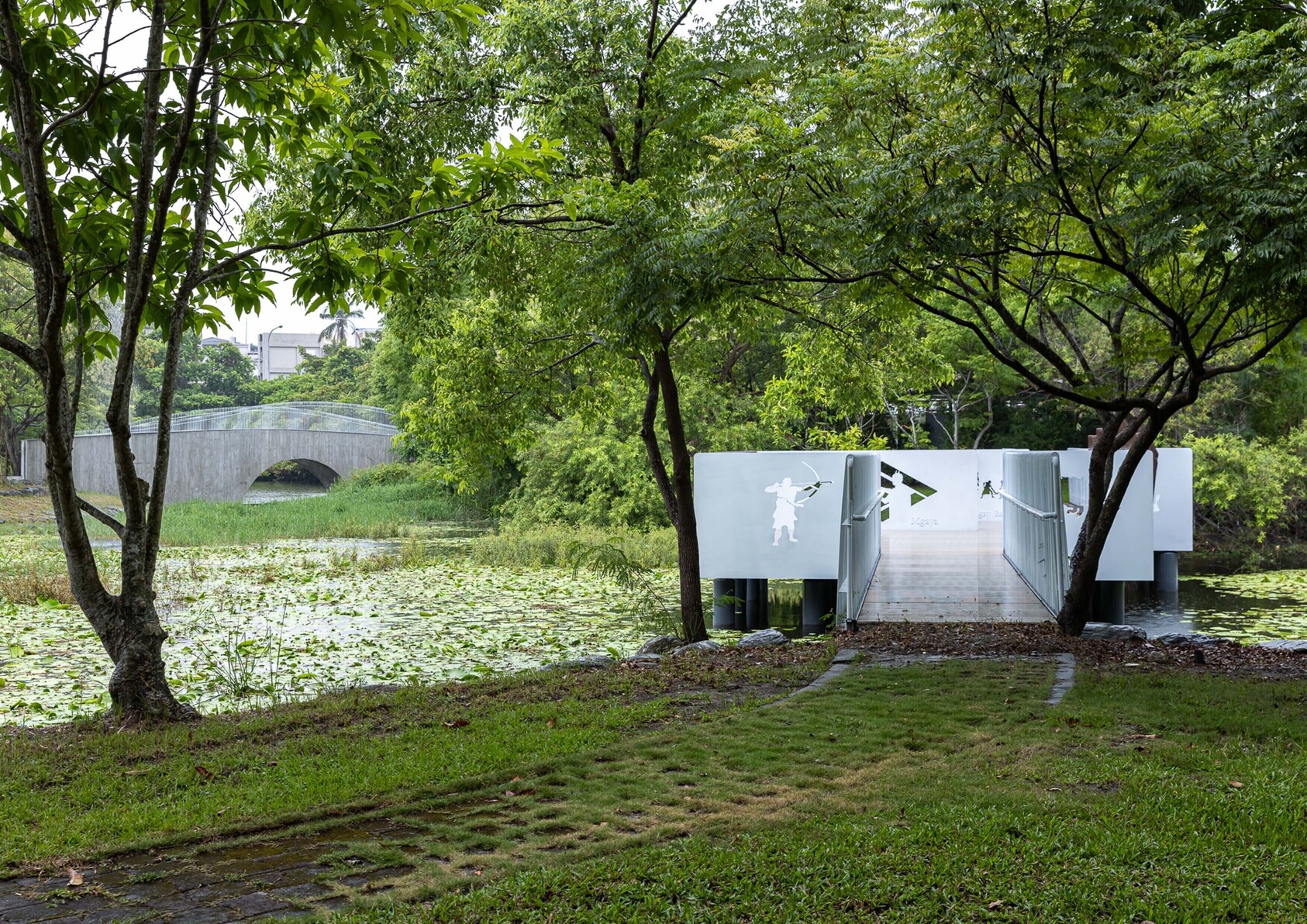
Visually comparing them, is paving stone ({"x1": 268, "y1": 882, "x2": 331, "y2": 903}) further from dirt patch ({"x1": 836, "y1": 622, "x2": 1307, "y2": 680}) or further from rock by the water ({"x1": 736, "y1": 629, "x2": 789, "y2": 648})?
rock by the water ({"x1": 736, "y1": 629, "x2": 789, "y2": 648})

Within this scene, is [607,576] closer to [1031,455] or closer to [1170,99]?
[1031,455]

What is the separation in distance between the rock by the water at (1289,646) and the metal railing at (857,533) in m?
3.76

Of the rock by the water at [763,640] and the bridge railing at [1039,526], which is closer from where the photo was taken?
the rock by the water at [763,640]

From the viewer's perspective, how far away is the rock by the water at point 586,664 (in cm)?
912

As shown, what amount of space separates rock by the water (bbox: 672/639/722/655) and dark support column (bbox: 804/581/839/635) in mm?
3450

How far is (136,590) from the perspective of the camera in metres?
6.43

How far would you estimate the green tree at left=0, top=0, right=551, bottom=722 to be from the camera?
18.9 ft

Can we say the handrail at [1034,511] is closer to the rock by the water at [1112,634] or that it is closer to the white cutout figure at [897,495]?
the rock by the water at [1112,634]

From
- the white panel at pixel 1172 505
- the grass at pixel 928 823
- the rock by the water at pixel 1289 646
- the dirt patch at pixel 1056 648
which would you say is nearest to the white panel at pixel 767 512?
the dirt patch at pixel 1056 648

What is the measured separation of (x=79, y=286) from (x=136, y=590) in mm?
1906

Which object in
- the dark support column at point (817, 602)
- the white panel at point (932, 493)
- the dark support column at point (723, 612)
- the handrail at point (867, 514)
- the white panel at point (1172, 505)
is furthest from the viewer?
the white panel at point (932, 493)

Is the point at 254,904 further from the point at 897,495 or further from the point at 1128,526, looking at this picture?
the point at 897,495

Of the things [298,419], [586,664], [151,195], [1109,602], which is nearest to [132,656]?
[151,195]

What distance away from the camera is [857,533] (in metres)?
11.5
